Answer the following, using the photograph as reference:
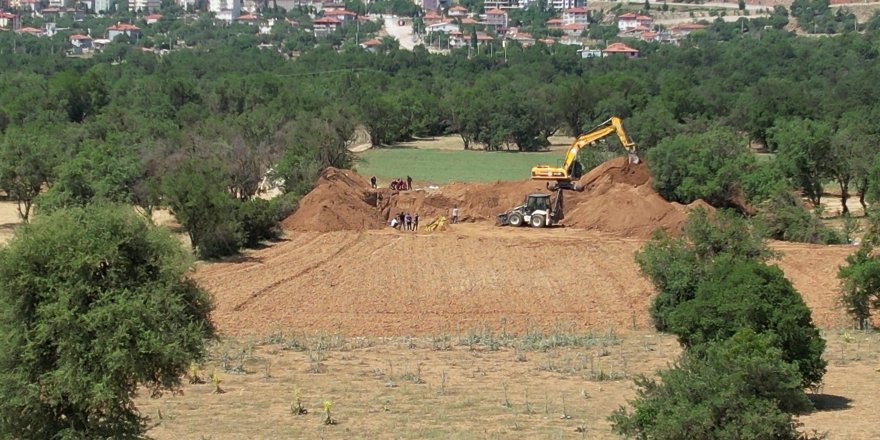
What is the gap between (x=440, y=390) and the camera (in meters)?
28.8

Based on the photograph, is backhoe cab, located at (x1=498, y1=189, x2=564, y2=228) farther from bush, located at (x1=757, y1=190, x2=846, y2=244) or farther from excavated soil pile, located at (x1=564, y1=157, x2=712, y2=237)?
bush, located at (x1=757, y1=190, x2=846, y2=244)

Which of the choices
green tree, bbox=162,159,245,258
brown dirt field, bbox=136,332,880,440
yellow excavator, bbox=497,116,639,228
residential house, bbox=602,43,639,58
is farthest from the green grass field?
residential house, bbox=602,43,639,58

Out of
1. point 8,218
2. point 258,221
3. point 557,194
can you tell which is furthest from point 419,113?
point 258,221

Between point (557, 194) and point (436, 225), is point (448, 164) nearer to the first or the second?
point (557, 194)

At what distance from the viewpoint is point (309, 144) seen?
64.2m

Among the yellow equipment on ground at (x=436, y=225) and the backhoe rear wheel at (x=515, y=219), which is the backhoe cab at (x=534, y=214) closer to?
the backhoe rear wheel at (x=515, y=219)

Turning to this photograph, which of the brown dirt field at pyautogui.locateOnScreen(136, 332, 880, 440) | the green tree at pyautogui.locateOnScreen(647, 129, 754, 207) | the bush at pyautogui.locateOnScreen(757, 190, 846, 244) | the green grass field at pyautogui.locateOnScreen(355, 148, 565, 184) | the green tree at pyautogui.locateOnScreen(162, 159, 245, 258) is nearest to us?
the brown dirt field at pyautogui.locateOnScreen(136, 332, 880, 440)

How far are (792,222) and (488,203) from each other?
12585 millimetres

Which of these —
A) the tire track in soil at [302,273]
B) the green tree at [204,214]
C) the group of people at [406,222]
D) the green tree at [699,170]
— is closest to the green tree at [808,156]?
the green tree at [699,170]

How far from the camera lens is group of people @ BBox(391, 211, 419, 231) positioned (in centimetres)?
5472

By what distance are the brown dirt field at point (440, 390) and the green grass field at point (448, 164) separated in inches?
1468

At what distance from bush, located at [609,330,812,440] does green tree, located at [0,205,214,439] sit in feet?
22.3

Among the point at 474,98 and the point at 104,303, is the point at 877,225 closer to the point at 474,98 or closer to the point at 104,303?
the point at 104,303

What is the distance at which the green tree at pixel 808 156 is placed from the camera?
186ft
